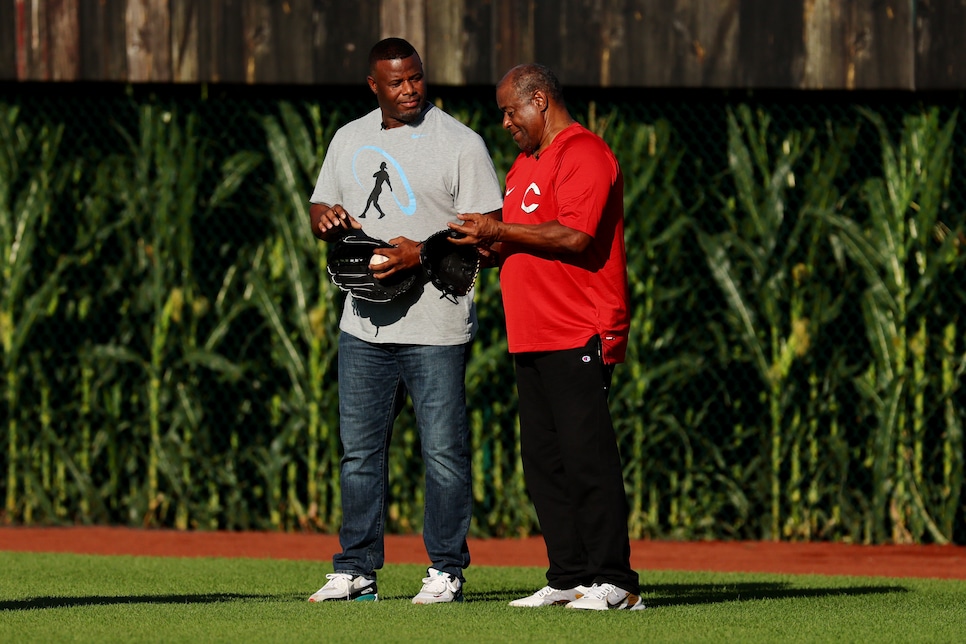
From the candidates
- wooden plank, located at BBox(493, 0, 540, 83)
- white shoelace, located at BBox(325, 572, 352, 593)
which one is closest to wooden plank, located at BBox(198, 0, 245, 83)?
wooden plank, located at BBox(493, 0, 540, 83)

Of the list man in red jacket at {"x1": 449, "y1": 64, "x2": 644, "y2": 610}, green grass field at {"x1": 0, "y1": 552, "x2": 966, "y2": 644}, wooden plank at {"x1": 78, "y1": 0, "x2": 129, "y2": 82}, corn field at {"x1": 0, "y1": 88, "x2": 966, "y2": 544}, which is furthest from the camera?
wooden plank at {"x1": 78, "y1": 0, "x2": 129, "y2": 82}

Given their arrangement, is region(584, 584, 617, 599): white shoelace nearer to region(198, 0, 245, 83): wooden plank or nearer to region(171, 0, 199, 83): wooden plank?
region(198, 0, 245, 83): wooden plank

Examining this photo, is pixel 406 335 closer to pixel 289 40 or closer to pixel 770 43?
pixel 289 40

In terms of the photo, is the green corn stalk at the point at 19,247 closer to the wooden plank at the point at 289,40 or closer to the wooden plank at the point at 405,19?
the wooden plank at the point at 289,40

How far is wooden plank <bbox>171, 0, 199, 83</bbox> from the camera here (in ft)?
29.8

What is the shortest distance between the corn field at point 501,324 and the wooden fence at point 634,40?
29cm

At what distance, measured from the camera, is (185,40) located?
9.07 metres

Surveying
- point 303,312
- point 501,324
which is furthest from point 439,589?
point 303,312

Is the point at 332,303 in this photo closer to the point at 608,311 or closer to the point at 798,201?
the point at 798,201

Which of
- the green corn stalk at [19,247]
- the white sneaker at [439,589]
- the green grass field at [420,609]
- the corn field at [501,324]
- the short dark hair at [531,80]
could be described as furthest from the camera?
the green corn stalk at [19,247]

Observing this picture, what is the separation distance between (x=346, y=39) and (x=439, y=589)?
416 cm

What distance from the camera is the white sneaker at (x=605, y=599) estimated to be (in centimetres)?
554

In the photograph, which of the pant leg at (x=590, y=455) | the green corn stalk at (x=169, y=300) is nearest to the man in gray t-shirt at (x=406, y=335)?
the pant leg at (x=590, y=455)

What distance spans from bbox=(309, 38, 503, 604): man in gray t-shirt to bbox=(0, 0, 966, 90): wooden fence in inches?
114
